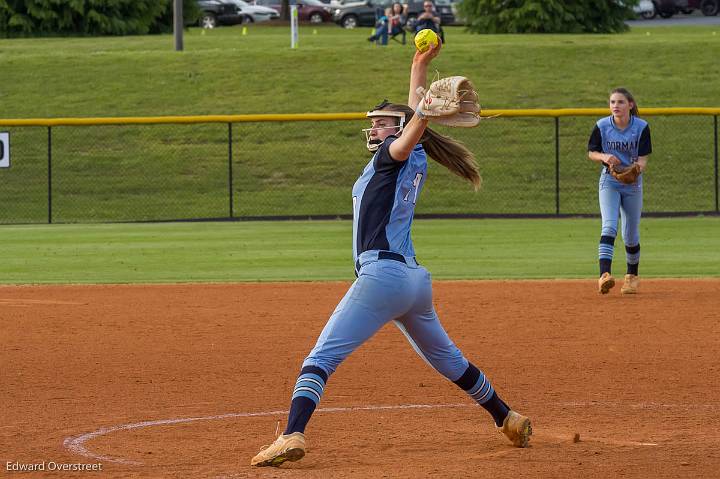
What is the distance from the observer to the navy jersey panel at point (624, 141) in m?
12.8

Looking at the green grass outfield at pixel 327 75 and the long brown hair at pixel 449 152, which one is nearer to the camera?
the long brown hair at pixel 449 152

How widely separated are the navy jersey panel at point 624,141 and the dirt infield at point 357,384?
1.53 m

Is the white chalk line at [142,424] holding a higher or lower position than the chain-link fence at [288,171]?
lower

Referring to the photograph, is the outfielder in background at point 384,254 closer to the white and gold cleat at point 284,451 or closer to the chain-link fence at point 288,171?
the white and gold cleat at point 284,451

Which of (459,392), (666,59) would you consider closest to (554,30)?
(666,59)

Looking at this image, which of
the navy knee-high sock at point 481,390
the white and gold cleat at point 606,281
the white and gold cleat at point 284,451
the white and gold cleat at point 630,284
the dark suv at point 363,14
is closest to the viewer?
the white and gold cleat at point 284,451

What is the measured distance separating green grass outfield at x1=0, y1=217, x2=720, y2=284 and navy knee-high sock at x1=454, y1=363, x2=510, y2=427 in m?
8.29

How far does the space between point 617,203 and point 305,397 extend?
7231 mm

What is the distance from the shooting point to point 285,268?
1636cm

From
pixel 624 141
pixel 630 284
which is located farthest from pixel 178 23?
pixel 624 141

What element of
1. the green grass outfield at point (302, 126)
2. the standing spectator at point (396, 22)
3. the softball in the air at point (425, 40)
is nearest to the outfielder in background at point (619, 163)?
the softball in the air at point (425, 40)

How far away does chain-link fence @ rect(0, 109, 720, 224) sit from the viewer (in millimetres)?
25656

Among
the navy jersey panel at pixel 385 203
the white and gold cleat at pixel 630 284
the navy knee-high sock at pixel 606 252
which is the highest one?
the navy jersey panel at pixel 385 203

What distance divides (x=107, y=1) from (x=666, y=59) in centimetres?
2009
